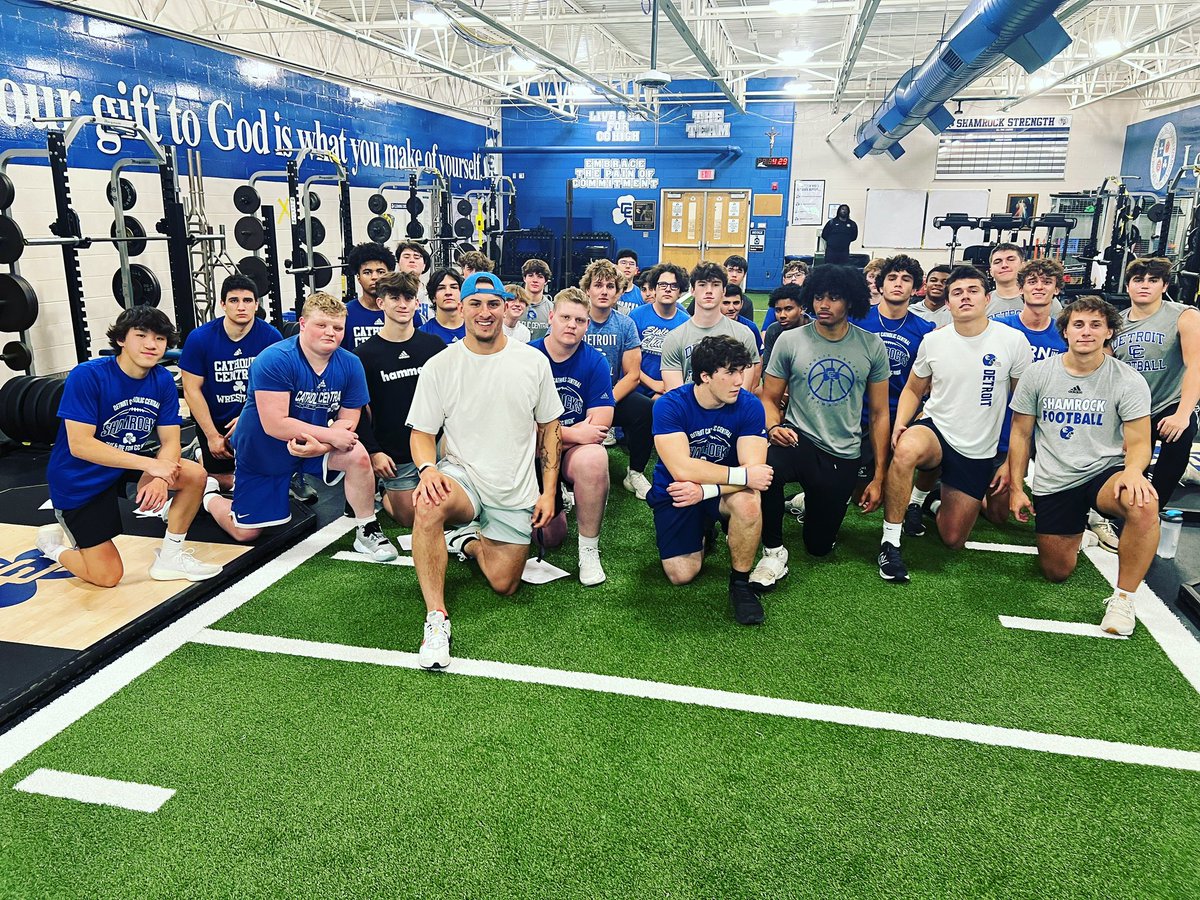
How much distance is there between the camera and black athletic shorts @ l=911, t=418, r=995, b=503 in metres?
3.95

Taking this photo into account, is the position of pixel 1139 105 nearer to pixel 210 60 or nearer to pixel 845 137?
pixel 845 137

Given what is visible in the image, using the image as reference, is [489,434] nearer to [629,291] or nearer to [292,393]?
[292,393]

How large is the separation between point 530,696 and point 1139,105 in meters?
18.6

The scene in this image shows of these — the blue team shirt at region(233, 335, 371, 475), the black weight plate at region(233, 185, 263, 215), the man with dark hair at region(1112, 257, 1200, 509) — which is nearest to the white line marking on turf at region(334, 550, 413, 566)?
the blue team shirt at region(233, 335, 371, 475)

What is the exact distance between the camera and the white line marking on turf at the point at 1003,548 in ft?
13.5

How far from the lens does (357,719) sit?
8.65ft

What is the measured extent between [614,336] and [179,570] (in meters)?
2.86

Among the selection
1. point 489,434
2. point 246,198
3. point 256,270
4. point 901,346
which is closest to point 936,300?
point 901,346

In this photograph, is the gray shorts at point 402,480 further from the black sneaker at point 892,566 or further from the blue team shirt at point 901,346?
the blue team shirt at point 901,346

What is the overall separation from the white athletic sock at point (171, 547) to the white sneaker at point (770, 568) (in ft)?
8.53

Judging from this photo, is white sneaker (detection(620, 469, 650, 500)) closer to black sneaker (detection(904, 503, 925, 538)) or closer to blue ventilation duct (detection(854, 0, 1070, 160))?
black sneaker (detection(904, 503, 925, 538))

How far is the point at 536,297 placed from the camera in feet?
19.6

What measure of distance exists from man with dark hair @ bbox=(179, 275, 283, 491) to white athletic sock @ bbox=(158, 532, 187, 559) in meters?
0.80

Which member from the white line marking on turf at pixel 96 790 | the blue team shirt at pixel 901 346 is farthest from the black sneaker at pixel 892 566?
the white line marking on turf at pixel 96 790
